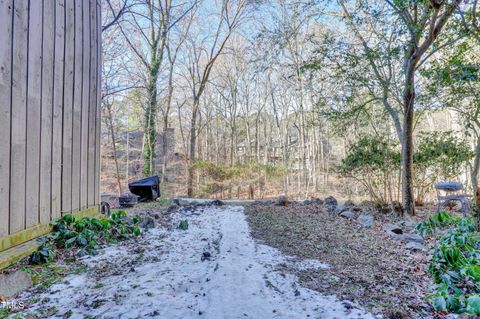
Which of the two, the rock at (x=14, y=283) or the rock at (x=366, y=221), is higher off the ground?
the rock at (x=14, y=283)

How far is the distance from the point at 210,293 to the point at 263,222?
109 inches

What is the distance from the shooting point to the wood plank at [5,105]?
74.7 inches

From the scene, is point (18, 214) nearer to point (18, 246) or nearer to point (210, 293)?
point (18, 246)

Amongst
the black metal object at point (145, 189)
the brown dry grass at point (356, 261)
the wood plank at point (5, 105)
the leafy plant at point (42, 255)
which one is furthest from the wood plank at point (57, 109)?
the black metal object at point (145, 189)

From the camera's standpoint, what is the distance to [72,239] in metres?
2.57

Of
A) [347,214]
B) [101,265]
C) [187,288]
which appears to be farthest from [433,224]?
[101,265]

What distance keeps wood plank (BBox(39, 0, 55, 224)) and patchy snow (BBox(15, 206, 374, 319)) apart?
0.64m

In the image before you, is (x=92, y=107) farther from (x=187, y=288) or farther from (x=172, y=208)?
(x=172, y=208)

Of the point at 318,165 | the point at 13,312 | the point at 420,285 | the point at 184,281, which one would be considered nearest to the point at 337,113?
the point at 420,285

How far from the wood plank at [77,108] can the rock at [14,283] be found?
114 cm

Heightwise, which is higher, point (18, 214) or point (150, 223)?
point (18, 214)

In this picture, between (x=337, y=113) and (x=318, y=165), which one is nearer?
(x=337, y=113)

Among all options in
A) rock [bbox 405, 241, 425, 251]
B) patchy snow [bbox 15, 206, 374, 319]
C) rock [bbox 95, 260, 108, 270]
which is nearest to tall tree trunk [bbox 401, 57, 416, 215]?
rock [bbox 405, 241, 425, 251]

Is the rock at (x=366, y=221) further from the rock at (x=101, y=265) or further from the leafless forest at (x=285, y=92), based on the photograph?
the rock at (x=101, y=265)
